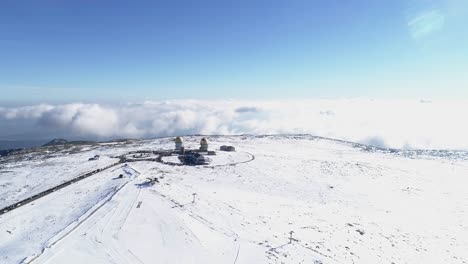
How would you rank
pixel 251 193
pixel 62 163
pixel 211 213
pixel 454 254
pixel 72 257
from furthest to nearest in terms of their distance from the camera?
1. pixel 62 163
2. pixel 251 193
3. pixel 211 213
4. pixel 454 254
5. pixel 72 257

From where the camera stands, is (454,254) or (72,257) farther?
(454,254)

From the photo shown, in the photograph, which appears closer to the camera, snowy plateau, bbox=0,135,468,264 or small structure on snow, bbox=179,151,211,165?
snowy plateau, bbox=0,135,468,264

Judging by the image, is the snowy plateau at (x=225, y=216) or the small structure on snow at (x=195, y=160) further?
the small structure on snow at (x=195, y=160)

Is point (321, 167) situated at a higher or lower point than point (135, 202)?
lower

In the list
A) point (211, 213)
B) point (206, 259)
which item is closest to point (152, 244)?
point (206, 259)

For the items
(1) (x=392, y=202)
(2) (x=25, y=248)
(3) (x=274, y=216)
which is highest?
(2) (x=25, y=248)

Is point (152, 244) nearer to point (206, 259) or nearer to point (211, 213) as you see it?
point (206, 259)

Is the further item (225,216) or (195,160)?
(195,160)

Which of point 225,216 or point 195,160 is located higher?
point 225,216
